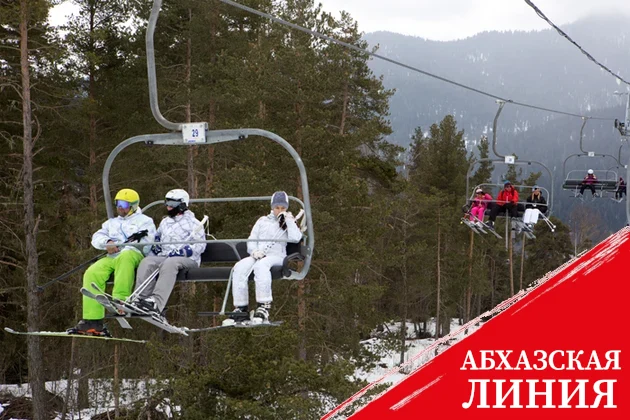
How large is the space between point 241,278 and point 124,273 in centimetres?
Result: 102

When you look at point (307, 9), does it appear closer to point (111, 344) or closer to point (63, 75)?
point (63, 75)

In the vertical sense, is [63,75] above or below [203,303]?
above

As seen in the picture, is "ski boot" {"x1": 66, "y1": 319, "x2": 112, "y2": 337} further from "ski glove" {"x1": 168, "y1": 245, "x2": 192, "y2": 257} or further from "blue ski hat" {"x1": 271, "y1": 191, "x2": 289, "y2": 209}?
"blue ski hat" {"x1": 271, "y1": 191, "x2": 289, "y2": 209}

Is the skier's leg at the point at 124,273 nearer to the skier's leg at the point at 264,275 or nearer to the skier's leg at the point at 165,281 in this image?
the skier's leg at the point at 165,281

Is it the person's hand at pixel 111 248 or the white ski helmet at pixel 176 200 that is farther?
the white ski helmet at pixel 176 200

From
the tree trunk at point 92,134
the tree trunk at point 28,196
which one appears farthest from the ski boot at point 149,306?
the tree trunk at point 92,134

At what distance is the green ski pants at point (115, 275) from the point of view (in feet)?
22.0

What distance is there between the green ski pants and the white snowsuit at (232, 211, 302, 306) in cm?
90

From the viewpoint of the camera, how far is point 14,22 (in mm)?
14430

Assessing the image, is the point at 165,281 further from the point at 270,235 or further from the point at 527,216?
the point at 527,216

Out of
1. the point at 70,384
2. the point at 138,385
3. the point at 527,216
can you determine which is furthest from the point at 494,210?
the point at 138,385

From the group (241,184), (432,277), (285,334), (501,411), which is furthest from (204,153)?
(432,277)

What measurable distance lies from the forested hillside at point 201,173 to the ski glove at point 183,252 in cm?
695

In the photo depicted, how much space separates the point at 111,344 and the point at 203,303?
6.10 m
